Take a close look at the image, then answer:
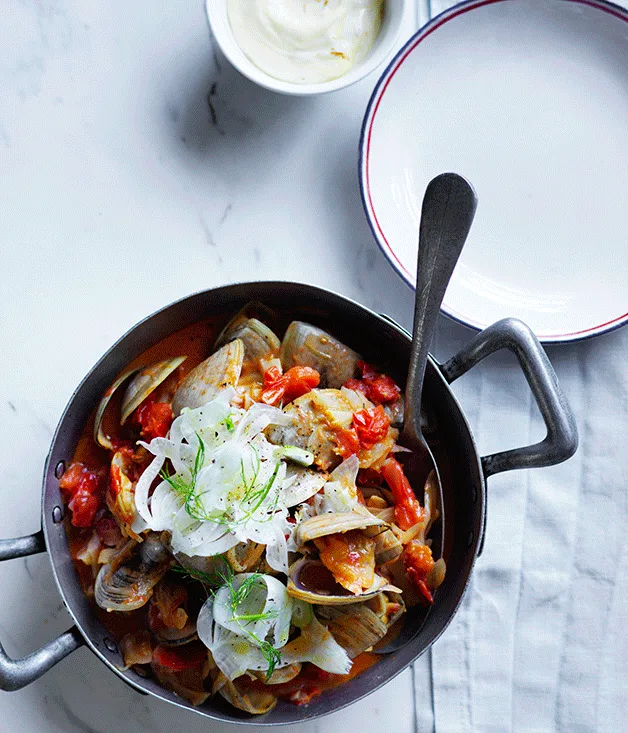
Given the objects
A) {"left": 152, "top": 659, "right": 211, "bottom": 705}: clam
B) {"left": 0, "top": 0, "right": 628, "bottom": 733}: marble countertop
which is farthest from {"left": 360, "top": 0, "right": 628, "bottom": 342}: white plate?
{"left": 152, "top": 659, "right": 211, "bottom": 705}: clam

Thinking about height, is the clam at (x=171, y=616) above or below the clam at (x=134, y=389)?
below

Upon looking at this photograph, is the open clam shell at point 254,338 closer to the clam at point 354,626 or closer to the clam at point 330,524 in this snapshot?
the clam at point 330,524

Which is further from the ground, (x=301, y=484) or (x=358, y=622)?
(x=301, y=484)

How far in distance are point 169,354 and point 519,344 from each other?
862 mm

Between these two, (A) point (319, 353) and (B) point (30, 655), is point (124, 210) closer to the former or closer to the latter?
(A) point (319, 353)

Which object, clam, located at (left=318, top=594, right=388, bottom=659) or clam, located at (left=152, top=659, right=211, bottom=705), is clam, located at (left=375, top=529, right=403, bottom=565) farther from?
clam, located at (left=152, top=659, right=211, bottom=705)

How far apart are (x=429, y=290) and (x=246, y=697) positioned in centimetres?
103

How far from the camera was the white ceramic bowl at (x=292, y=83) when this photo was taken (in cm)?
215

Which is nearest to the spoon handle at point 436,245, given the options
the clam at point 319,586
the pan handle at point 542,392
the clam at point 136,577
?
the pan handle at point 542,392

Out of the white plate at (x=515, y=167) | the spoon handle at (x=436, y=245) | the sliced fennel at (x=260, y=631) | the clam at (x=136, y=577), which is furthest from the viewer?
the white plate at (x=515, y=167)

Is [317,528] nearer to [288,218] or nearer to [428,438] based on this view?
[428,438]

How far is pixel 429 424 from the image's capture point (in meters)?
2.14

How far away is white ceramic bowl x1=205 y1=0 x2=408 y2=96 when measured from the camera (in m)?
2.15

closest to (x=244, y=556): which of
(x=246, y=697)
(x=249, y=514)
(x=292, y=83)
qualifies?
(x=249, y=514)
